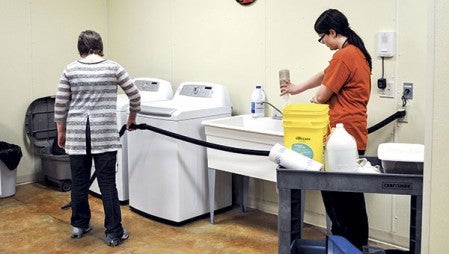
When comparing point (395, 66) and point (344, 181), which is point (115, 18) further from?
point (344, 181)

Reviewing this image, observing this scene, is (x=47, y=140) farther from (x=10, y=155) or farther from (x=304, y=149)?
(x=304, y=149)

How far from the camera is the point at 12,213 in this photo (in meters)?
4.76

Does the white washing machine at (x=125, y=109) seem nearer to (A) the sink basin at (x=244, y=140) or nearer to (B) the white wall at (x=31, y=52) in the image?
(A) the sink basin at (x=244, y=140)

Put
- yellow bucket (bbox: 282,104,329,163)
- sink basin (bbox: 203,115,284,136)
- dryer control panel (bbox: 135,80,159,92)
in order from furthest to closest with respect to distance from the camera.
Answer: dryer control panel (bbox: 135,80,159,92), sink basin (bbox: 203,115,284,136), yellow bucket (bbox: 282,104,329,163)

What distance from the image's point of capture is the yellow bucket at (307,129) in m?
2.15

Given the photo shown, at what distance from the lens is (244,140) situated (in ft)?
13.2

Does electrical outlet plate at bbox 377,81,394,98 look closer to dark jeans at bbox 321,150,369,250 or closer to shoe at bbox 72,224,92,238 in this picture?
dark jeans at bbox 321,150,369,250

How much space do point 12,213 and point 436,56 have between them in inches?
164

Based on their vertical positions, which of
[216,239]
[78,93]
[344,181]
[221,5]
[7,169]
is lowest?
[216,239]

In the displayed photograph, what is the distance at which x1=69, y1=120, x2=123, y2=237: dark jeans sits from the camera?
12.6ft

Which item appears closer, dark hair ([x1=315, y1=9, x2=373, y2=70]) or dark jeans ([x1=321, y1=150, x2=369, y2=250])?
dark jeans ([x1=321, y1=150, x2=369, y2=250])

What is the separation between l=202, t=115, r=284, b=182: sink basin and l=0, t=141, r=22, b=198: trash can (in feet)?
6.68

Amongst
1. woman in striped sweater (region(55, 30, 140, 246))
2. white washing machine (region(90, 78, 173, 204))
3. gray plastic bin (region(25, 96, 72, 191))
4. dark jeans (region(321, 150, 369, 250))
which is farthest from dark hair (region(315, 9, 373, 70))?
gray plastic bin (region(25, 96, 72, 191))

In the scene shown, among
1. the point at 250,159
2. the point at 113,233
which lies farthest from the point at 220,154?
the point at 113,233
